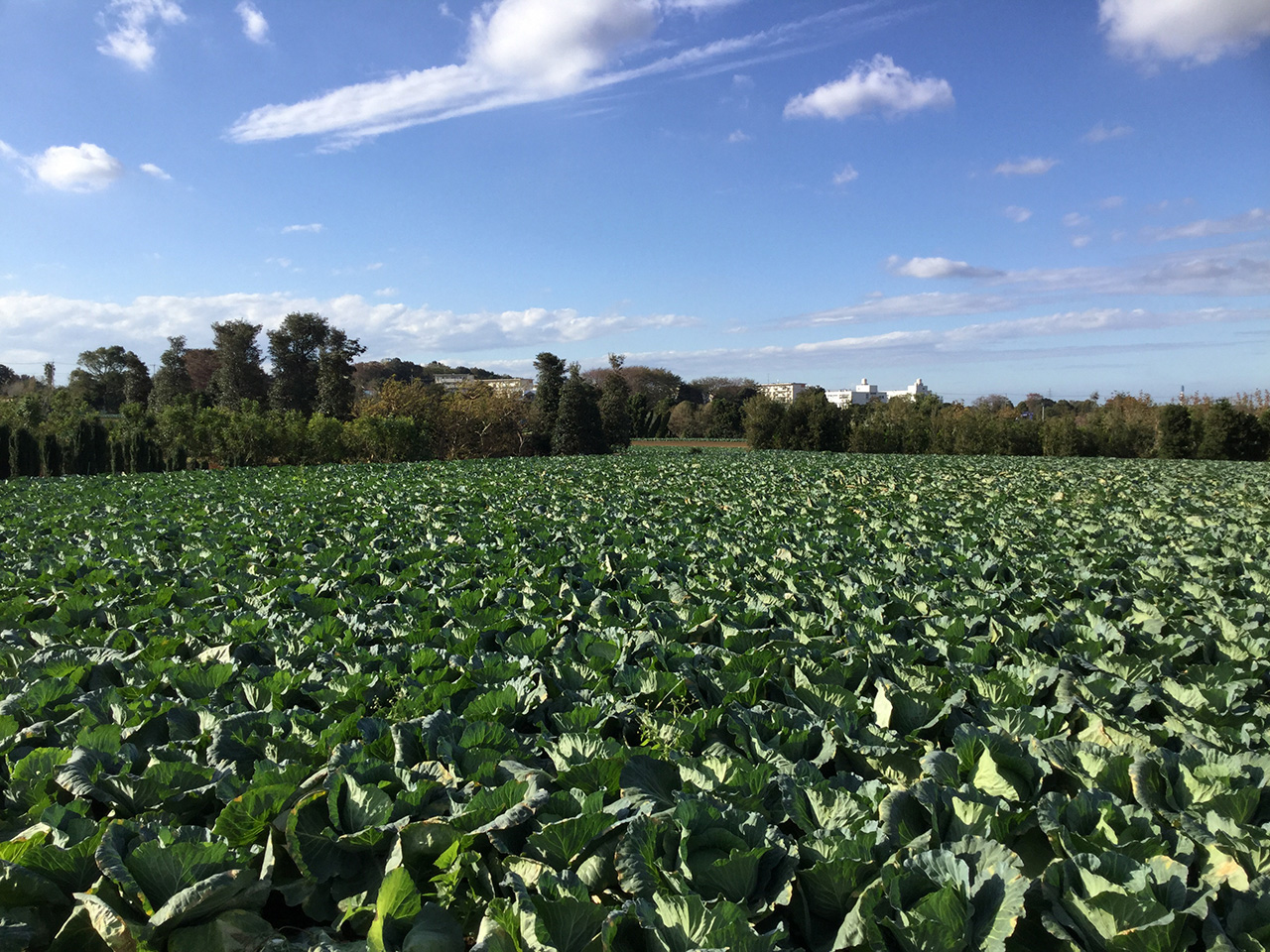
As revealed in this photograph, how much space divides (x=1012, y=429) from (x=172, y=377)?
6927 centimetres

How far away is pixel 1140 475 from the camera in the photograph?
65.2 ft

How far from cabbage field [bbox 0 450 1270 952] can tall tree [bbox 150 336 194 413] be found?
69.6 metres

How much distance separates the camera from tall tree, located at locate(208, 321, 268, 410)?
55719 mm

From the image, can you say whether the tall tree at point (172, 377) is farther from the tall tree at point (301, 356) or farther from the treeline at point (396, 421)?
the tall tree at point (301, 356)

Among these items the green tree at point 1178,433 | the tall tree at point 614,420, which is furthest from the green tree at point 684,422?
the green tree at point 1178,433

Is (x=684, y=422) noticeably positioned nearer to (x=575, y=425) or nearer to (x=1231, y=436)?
(x=575, y=425)

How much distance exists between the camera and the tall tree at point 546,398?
51469 millimetres

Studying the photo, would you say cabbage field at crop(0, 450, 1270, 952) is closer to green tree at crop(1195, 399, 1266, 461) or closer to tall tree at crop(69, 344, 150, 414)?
green tree at crop(1195, 399, 1266, 461)

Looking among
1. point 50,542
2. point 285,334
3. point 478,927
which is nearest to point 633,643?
point 478,927

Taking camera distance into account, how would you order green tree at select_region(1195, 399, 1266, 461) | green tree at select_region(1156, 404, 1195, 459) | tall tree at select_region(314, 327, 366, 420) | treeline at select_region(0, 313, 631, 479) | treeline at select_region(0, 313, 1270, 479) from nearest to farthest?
treeline at select_region(0, 313, 631, 479)
treeline at select_region(0, 313, 1270, 479)
green tree at select_region(1195, 399, 1266, 461)
green tree at select_region(1156, 404, 1195, 459)
tall tree at select_region(314, 327, 366, 420)

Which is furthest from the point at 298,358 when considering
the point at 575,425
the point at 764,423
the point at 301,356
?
the point at 764,423

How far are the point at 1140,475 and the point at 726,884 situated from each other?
2259 cm

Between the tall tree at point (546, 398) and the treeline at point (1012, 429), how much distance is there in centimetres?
1381

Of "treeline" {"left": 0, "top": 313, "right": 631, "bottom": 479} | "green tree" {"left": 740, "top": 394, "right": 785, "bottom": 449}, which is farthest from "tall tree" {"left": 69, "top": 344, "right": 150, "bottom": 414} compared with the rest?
"green tree" {"left": 740, "top": 394, "right": 785, "bottom": 449}
